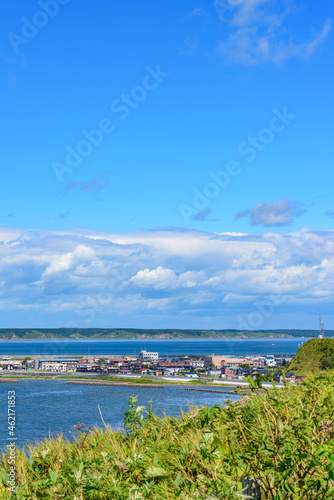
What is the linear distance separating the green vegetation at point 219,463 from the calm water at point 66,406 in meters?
25.3

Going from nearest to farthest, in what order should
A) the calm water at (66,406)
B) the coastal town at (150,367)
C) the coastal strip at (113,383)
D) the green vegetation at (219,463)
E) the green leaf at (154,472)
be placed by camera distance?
the green vegetation at (219,463), the green leaf at (154,472), the calm water at (66,406), the coastal strip at (113,383), the coastal town at (150,367)

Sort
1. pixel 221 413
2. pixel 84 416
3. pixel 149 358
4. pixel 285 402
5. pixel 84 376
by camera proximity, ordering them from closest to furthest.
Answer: pixel 221 413 → pixel 285 402 → pixel 84 416 → pixel 84 376 → pixel 149 358

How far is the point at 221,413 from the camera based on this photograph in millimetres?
6293

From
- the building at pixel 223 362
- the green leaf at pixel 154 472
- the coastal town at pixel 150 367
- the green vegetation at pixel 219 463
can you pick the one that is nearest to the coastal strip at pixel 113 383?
the coastal town at pixel 150 367

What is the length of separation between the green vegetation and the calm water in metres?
25.3

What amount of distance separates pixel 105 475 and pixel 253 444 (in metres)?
1.87

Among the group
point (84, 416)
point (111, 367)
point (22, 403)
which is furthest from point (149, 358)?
point (84, 416)

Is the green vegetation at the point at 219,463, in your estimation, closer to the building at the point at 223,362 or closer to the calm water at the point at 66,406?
the calm water at the point at 66,406

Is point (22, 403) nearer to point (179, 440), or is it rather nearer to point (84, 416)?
point (84, 416)

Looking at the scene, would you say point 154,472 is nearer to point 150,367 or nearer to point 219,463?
point 219,463

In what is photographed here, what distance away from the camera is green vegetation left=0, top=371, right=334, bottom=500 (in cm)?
478

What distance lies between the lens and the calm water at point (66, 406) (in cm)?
4672

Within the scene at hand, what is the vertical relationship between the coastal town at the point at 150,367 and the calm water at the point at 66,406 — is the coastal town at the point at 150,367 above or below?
below

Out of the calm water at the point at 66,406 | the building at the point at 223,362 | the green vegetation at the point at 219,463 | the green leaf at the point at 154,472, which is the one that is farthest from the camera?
the building at the point at 223,362
